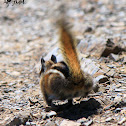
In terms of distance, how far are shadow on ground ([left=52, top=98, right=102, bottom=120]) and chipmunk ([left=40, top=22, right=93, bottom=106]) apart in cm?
28

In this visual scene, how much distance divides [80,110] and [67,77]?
2.01 feet

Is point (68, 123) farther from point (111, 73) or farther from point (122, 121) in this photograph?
point (111, 73)

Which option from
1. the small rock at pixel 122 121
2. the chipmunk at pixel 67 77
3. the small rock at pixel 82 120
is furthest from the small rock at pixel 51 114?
the small rock at pixel 122 121

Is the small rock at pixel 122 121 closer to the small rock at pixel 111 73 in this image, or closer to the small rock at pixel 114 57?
the small rock at pixel 111 73

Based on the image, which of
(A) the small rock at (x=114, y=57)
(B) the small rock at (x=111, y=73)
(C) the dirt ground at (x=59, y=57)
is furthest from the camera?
(A) the small rock at (x=114, y=57)

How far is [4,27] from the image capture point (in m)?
9.80

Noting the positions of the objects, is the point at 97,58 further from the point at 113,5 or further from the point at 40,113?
the point at 113,5

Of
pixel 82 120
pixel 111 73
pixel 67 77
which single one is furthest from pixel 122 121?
pixel 111 73

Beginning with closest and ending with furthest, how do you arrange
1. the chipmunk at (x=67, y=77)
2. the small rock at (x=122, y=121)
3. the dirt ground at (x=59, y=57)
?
the small rock at (x=122, y=121), the chipmunk at (x=67, y=77), the dirt ground at (x=59, y=57)

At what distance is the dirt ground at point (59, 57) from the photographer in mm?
3182

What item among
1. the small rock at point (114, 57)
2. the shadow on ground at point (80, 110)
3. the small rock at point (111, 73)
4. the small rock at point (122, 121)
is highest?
the small rock at point (114, 57)

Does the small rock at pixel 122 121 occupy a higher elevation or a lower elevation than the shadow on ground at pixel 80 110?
lower

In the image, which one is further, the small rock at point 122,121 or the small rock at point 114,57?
the small rock at point 114,57

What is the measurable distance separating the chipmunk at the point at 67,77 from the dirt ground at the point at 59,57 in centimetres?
15
